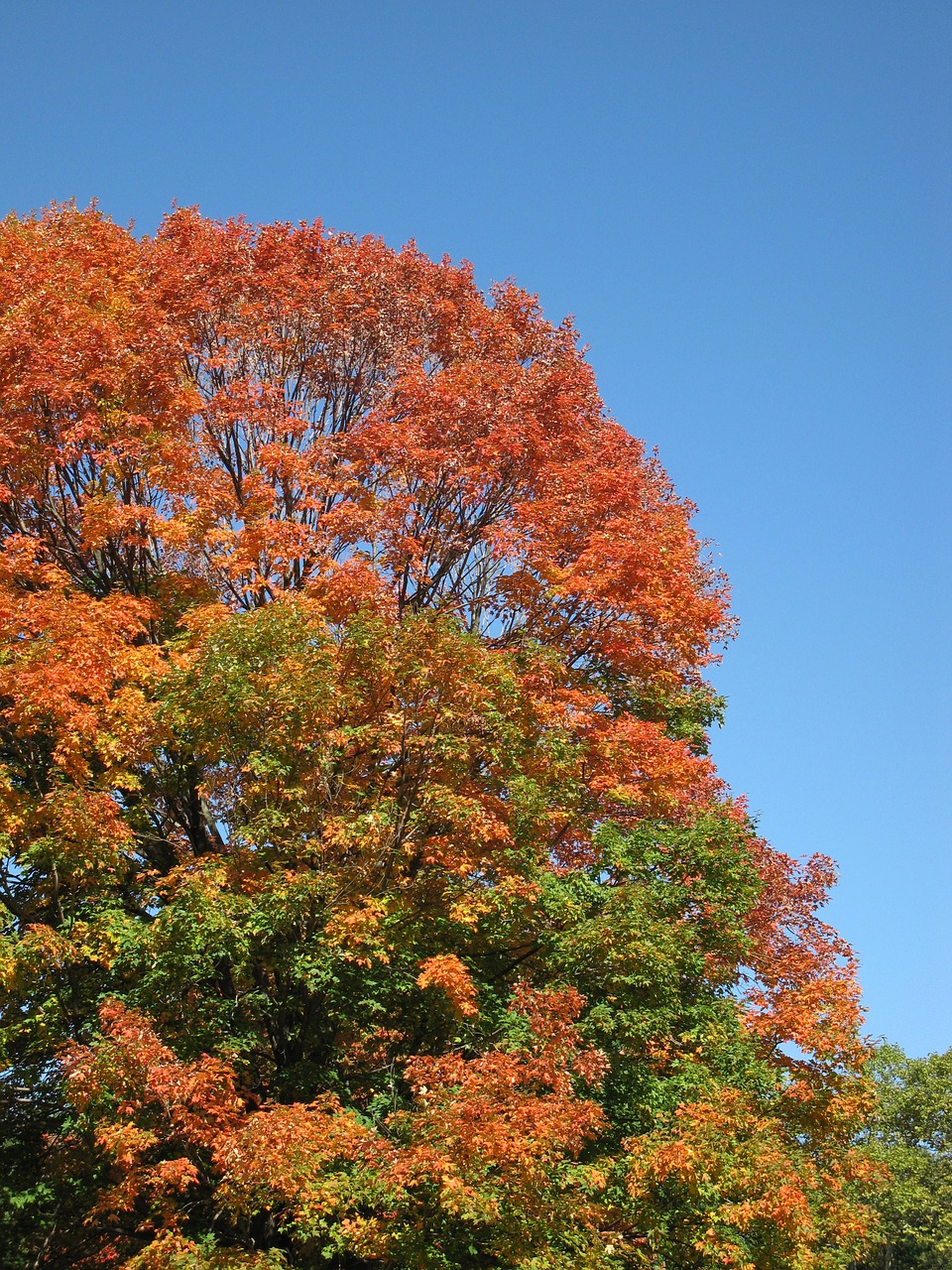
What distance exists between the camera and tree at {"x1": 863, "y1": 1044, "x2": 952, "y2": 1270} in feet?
127

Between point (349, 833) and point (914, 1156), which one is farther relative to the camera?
point (914, 1156)

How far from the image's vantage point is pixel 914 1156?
3953 centimetres

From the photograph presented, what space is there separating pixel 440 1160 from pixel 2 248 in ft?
49.7

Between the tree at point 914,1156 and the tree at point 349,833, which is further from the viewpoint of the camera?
the tree at point 914,1156

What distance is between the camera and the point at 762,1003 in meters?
18.4

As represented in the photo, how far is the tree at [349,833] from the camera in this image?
12.4m

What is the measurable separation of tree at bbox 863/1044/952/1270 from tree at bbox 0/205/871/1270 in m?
24.2

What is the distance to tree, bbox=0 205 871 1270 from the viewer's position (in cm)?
1240

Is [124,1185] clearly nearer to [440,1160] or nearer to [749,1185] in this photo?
[440,1160]

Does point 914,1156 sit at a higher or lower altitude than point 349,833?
higher

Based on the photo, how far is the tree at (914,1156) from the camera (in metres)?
38.8

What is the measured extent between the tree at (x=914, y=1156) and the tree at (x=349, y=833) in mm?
24247

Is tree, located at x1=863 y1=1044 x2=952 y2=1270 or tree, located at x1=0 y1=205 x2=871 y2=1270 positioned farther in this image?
tree, located at x1=863 y1=1044 x2=952 y2=1270

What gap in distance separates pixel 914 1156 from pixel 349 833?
3423cm
